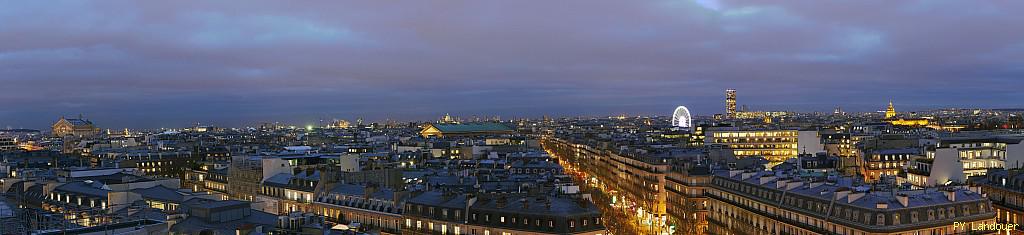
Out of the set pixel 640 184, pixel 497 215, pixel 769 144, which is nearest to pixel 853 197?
pixel 497 215

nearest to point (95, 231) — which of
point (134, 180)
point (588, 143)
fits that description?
point (134, 180)

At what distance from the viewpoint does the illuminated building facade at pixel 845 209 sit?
65188 millimetres

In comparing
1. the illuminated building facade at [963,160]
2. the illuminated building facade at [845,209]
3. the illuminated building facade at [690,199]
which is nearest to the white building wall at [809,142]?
the illuminated building facade at [963,160]

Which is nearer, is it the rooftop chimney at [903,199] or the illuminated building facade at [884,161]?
the rooftop chimney at [903,199]

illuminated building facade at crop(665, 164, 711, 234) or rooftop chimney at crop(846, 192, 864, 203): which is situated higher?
rooftop chimney at crop(846, 192, 864, 203)

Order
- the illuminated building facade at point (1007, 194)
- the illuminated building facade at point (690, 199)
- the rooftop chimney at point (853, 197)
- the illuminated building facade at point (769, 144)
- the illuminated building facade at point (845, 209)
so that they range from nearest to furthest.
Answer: the illuminated building facade at point (845, 209)
the rooftop chimney at point (853, 197)
the illuminated building facade at point (1007, 194)
the illuminated building facade at point (690, 199)
the illuminated building facade at point (769, 144)

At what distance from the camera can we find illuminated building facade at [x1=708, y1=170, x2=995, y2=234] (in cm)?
Result: 6519

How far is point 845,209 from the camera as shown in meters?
67.8

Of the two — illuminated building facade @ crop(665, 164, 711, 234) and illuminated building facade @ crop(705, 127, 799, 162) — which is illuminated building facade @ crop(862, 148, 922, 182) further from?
illuminated building facade @ crop(705, 127, 799, 162)

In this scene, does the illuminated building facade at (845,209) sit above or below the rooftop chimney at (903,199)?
below

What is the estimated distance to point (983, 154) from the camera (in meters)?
119

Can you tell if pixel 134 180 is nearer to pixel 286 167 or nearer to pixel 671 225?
pixel 286 167

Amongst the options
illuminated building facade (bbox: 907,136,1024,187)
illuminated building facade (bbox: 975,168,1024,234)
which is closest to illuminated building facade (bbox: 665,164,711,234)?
illuminated building facade (bbox: 907,136,1024,187)

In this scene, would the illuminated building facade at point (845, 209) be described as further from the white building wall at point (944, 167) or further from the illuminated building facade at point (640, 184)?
the illuminated building facade at point (640, 184)
